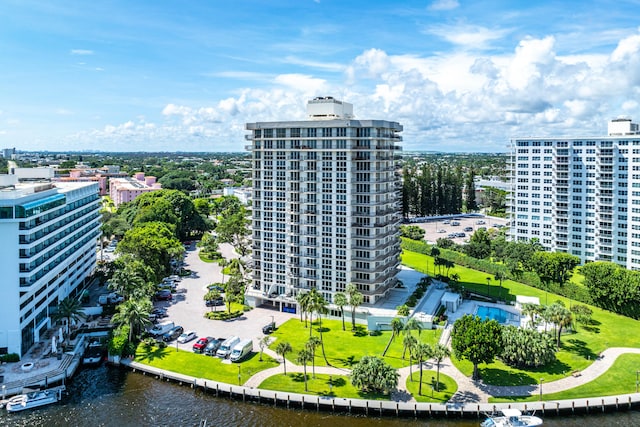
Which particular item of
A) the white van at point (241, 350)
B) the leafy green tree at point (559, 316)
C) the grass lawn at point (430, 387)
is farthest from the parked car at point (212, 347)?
the leafy green tree at point (559, 316)

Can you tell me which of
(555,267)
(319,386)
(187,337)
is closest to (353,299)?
(319,386)

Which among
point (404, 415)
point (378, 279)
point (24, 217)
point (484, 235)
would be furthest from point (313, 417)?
point (484, 235)

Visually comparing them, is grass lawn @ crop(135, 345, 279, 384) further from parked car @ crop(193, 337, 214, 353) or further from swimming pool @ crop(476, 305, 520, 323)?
swimming pool @ crop(476, 305, 520, 323)

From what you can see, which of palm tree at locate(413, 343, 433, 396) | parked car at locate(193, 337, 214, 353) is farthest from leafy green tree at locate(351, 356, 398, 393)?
parked car at locate(193, 337, 214, 353)

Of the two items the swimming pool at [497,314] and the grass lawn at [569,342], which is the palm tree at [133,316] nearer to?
the grass lawn at [569,342]

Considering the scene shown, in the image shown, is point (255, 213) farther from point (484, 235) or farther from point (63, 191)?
point (484, 235)

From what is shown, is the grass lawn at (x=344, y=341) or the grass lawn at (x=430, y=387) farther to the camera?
the grass lawn at (x=344, y=341)

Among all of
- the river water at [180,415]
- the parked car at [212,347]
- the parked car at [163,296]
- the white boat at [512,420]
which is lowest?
the river water at [180,415]
